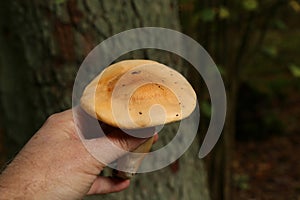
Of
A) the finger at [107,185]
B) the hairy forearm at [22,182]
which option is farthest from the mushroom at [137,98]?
the hairy forearm at [22,182]

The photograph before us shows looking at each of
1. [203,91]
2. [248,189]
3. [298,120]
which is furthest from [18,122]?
[298,120]

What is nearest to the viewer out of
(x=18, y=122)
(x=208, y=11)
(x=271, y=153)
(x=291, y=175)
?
(x=18, y=122)

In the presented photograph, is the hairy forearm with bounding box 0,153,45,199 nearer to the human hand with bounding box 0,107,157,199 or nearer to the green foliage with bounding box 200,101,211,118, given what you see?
the human hand with bounding box 0,107,157,199

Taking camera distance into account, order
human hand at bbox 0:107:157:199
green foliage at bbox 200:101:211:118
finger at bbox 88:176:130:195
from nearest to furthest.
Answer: human hand at bbox 0:107:157:199 < finger at bbox 88:176:130:195 < green foliage at bbox 200:101:211:118

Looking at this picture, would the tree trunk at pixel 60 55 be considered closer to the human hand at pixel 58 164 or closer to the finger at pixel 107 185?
the finger at pixel 107 185

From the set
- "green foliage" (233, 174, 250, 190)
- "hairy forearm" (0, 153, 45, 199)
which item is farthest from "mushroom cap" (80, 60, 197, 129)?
"green foliage" (233, 174, 250, 190)

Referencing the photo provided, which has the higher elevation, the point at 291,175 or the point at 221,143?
the point at 221,143

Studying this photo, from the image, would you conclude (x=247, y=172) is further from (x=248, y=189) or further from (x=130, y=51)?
(x=130, y=51)
